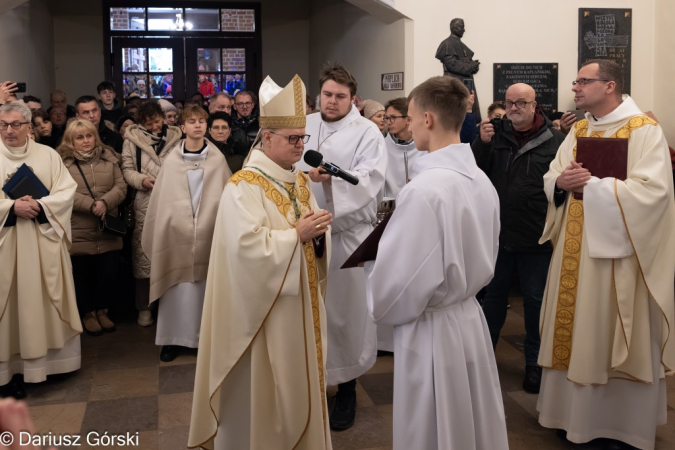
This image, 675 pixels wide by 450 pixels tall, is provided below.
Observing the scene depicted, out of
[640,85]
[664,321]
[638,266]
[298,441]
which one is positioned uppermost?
[640,85]

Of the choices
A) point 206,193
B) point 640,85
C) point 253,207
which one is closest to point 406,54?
point 640,85

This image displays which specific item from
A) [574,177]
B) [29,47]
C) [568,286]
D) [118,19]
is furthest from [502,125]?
[118,19]

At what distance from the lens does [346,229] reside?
4.05 metres

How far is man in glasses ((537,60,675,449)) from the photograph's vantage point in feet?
11.4

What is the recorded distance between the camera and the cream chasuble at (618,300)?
136 inches

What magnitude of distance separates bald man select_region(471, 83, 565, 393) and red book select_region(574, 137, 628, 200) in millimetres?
855

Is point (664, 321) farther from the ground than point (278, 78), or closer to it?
closer to it

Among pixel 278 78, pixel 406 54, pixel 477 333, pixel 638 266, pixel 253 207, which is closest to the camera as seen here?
pixel 477 333

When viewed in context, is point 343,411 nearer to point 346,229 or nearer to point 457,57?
point 346,229

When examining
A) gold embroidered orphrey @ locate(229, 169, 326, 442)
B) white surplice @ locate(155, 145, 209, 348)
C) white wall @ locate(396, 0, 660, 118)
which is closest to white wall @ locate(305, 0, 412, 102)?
white wall @ locate(396, 0, 660, 118)

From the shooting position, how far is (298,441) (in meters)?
2.95

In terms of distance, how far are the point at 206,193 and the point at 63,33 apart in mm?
8293

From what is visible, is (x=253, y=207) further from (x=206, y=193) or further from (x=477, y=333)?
(x=206, y=193)

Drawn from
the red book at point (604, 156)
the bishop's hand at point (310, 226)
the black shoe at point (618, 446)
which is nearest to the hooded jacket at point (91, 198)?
the bishop's hand at point (310, 226)
